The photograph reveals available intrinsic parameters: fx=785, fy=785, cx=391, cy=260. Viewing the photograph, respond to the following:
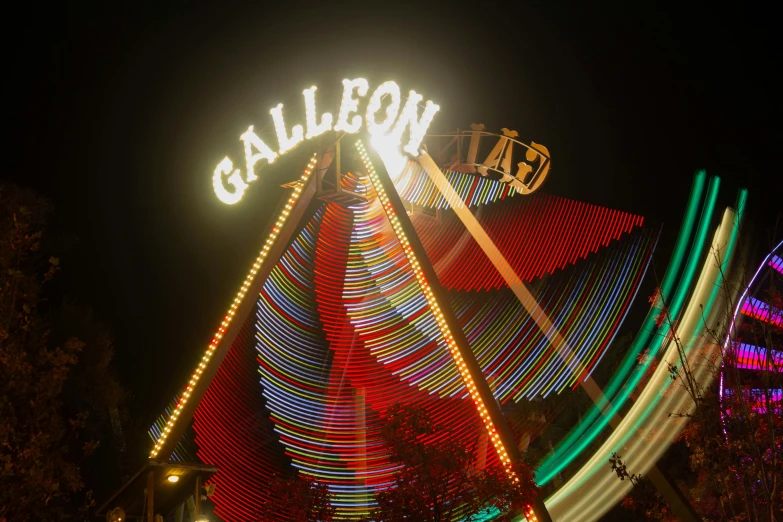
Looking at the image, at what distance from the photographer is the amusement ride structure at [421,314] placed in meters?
11.3

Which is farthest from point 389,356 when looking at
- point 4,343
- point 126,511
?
point 4,343

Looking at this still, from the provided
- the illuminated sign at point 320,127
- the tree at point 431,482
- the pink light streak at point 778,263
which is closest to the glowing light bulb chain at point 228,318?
the illuminated sign at point 320,127

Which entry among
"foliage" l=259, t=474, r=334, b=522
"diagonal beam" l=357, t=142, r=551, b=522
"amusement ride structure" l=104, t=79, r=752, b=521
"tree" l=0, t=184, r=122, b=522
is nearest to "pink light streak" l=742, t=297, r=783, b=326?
"amusement ride structure" l=104, t=79, r=752, b=521

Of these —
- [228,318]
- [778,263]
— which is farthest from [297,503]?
[778,263]

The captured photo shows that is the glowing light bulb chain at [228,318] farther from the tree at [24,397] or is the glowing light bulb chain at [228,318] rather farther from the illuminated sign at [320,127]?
the tree at [24,397]

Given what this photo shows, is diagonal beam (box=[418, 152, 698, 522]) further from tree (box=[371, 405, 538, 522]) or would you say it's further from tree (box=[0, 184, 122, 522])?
tree (box=[0, 184, 122, 522])

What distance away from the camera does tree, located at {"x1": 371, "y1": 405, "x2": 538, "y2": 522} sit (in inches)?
407

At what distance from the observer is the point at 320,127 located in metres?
15.2

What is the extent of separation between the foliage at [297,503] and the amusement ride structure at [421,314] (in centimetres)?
141

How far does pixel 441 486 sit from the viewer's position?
10.5 meters

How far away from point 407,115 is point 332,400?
5857 millimetres

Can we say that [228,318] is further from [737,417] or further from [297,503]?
[737,417]

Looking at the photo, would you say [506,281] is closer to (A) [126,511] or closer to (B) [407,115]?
(B) [407,115]

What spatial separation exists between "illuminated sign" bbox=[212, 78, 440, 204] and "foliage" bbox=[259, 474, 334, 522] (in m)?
5.92
